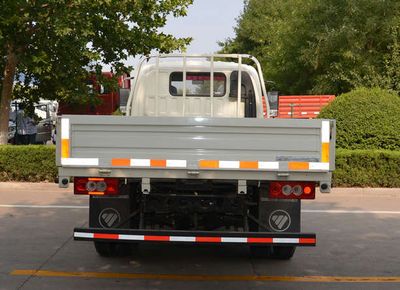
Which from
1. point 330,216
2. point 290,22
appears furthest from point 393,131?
point 290,22

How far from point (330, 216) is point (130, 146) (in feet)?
17.7

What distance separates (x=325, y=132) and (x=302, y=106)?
22.3 meters

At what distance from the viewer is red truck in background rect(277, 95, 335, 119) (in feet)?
84.7

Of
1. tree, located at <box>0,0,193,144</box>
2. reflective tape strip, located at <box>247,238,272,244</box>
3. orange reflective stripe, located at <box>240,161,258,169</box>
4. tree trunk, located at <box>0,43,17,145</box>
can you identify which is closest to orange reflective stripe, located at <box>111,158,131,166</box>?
orange reflective stripe, located at <box>240,161,258,169</box>

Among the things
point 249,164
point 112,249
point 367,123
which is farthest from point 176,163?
point 367,123

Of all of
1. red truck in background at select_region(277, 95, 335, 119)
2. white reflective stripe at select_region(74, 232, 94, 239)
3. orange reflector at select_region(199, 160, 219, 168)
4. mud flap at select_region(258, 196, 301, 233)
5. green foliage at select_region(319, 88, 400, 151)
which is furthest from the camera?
red truck in background at select_region(277, 95, 335, 119)

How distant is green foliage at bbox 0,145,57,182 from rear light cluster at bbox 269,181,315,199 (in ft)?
26.0

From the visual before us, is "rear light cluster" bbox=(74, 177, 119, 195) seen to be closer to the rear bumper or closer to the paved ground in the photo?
the rear bumper

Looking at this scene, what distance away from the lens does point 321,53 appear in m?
24.2

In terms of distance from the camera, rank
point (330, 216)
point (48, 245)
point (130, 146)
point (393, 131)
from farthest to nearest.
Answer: point (393, 131), point (330, 216), point (48, 245), point (130, 146)

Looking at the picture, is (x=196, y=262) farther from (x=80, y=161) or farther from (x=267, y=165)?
(x=80, y=161)

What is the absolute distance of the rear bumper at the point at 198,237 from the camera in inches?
200

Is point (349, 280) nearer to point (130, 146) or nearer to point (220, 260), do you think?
point (220, 260)

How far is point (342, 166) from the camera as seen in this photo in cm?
1201
